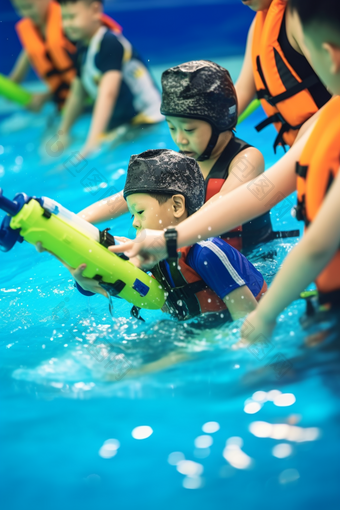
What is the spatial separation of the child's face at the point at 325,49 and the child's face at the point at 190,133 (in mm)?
1277

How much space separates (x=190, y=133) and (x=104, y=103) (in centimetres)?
297

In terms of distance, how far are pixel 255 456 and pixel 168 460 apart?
25cm

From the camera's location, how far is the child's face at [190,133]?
9.61ft

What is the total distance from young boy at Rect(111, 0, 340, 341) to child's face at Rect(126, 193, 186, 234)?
0.97 feet

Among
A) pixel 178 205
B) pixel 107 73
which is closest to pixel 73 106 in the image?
pixel 107 73

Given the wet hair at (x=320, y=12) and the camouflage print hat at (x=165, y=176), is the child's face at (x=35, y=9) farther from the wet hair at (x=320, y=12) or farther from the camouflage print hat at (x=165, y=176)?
the wet hair at (x=320, y=12)

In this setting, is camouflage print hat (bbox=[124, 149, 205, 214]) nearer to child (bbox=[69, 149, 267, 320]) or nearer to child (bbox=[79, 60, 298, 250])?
child (bbox=[69, 149, 267, 320])

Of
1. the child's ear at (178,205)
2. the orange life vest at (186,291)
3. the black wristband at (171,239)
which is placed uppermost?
the black wristband at (171,239)

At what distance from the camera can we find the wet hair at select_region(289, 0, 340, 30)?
1.56 m

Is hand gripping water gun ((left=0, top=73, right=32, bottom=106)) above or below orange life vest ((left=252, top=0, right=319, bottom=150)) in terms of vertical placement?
below

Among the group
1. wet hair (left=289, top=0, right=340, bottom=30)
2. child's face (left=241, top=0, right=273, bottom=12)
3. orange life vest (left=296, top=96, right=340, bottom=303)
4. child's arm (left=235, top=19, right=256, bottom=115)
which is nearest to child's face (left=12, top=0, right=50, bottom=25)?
child's arm (left=235, top=19, right=256, bottom=115)

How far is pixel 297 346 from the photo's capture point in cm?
197

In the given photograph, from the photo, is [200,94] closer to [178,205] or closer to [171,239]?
[178,205]

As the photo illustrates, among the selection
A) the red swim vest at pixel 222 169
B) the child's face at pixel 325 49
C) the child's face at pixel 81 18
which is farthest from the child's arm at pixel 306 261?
the child's face at pixel 81 18
